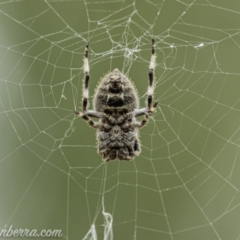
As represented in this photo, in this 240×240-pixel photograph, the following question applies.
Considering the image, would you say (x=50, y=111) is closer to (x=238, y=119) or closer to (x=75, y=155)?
(x=75, y=155)

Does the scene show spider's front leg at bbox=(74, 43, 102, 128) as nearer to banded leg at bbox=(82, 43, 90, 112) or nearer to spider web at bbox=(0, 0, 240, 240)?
banded leg at bbox=(82, 43, 90, 112)

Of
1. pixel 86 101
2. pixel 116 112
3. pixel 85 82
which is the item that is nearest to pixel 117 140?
pixel 116 112

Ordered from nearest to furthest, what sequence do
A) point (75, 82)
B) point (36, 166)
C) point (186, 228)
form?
1. point (75, 82)
2. point (186, 228)
3. point (36, 166)

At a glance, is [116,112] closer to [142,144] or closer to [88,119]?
[88,119]

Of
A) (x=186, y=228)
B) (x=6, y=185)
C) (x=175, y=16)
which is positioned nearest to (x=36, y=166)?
(x=6, y=185)

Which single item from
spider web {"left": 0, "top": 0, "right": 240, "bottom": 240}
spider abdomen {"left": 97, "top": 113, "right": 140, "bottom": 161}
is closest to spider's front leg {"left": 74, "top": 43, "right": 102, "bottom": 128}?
spider abdomen {"left": 97, "top": 113, "right": 140, "bottom": 161}

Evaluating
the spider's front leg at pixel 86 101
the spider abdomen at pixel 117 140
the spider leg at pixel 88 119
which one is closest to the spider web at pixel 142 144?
the spider abdomen at pixel 117 140
